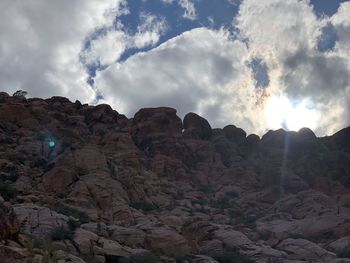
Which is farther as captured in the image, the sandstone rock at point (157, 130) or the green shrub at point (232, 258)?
the sandstone rock at point (157, 130)

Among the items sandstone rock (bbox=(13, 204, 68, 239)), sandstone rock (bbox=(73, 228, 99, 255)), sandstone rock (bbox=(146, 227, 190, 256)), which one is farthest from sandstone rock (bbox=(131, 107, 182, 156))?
sandstone rock (bbox=(73, 228, 99, 255))

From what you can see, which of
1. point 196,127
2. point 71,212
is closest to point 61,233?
point 71,212

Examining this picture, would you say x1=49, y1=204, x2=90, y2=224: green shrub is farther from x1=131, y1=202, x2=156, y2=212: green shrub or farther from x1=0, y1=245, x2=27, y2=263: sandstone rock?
x1=0, y1=245, x2=27, y2=263: sandstone rock

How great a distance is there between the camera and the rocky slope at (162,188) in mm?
30031

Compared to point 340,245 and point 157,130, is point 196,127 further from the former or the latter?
point 340,245

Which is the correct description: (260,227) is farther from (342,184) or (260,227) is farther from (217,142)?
(217,142)

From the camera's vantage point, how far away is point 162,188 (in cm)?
5397

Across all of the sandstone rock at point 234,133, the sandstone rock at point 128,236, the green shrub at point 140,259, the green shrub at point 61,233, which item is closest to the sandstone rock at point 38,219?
the green shrub at point 61,233

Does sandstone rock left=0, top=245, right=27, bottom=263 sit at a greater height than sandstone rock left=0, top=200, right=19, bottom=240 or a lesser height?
lesser

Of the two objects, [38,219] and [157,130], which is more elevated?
[157,130]

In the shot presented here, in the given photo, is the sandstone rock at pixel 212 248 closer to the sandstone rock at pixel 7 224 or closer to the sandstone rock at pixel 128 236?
the sandstone rock at pixel 128 236

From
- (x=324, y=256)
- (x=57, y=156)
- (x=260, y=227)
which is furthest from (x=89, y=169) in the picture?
(x=324, y=256)

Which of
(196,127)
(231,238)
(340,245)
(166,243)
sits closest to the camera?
(166,243)

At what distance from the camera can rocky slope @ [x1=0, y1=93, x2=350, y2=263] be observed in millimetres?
30031
